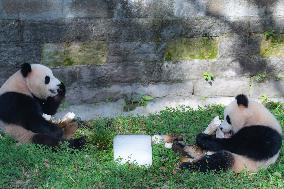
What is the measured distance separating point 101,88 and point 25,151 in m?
1.48

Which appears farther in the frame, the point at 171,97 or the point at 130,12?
the point at 171,97

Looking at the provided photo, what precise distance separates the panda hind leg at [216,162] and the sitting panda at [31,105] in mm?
1244

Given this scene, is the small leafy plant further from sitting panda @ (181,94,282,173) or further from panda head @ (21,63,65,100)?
panda head @ (21,63,65,100)

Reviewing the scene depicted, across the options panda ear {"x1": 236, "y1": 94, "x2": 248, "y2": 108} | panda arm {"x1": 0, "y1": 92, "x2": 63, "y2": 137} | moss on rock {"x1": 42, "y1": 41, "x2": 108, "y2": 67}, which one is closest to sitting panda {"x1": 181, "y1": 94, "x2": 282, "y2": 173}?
panda ear {"x1": 236, "y1": 94, "x2": 248, "y2": 108}

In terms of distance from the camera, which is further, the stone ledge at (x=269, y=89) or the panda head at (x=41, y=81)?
the stone ledge at (x=269, y=89)

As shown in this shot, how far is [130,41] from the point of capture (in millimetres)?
6793

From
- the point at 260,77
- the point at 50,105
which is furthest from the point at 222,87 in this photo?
the point at 50,105

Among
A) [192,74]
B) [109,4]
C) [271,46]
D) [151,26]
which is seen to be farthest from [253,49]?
[109,4]

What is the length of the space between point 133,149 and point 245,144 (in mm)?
1125

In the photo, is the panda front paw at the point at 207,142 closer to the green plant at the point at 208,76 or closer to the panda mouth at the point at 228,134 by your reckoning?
the panda mouth at the point at 228,134

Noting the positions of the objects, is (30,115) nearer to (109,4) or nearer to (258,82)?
(109,4)

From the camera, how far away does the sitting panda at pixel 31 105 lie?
5953mm

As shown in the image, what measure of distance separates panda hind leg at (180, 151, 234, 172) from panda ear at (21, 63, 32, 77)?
2006 mm

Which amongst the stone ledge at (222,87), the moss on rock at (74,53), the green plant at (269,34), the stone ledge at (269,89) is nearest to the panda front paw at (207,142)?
the stone ledge at (222,87)
